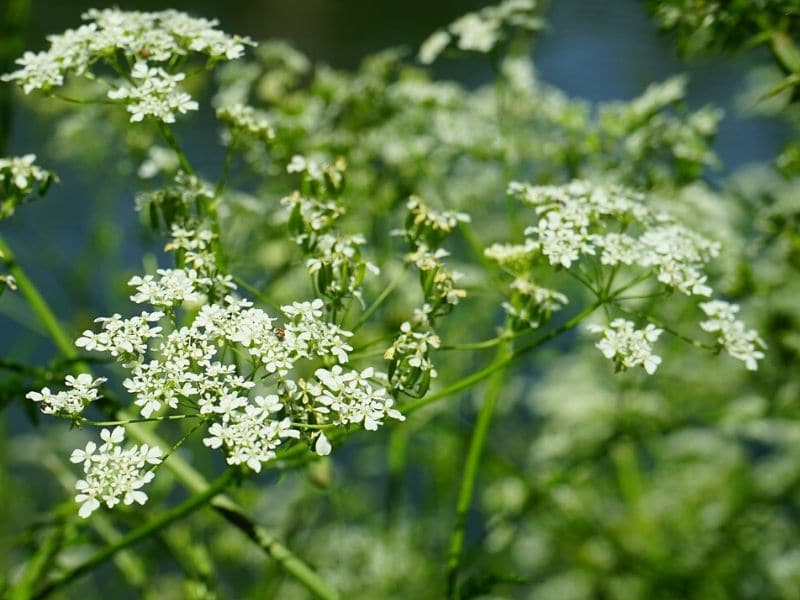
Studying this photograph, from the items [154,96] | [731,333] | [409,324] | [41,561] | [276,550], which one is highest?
[154,96]

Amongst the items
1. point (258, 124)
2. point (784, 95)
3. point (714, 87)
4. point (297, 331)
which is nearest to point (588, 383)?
point (784, 95)

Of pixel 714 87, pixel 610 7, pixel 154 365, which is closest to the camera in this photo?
pixel 154 365

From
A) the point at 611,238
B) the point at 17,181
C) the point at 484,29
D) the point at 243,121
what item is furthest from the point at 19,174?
the point at 484,29

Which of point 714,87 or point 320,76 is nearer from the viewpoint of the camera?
point 320,76

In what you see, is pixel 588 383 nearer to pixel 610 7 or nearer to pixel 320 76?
pixel 320 76

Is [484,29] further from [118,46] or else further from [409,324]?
[409,324]

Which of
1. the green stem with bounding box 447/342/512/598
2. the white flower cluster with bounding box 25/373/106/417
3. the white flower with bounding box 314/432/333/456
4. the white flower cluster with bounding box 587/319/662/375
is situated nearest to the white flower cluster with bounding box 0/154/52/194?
the white flower cluster with bounding box 25/373/106/417

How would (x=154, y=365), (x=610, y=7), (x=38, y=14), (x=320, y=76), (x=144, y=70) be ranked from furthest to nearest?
(x=38, y=14) < (x=610, y=7) < (x=320, y=76) < (x=144, y=70) < (x=154, y=365)
